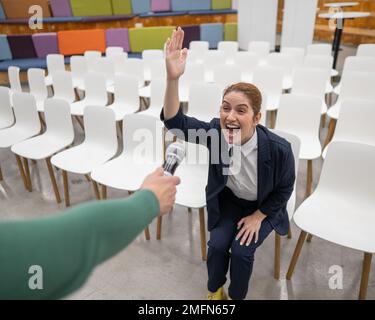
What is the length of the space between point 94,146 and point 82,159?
0.74ft

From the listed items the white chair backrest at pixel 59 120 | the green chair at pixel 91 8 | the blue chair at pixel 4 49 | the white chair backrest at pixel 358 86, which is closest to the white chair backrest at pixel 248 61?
the white chair backrest at pixel 358 86

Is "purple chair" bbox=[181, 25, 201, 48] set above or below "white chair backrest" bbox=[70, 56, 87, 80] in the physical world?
above

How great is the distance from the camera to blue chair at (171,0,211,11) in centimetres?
812

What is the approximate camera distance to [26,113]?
319 cm

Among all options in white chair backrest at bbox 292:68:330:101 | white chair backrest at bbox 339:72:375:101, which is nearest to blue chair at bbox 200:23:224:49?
white chair backrest at bbox 292:68:330:101

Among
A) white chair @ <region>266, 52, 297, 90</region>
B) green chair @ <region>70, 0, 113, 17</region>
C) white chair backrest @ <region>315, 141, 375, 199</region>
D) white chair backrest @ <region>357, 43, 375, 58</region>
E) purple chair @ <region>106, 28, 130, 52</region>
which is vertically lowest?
white chair backrest @ <region>315, 141, 375, 199</region>

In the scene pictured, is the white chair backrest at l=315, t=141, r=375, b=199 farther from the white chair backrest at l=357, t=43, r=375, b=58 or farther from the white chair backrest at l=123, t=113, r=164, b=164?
the white chair backrest at l=357, t=43, r=375, b=58

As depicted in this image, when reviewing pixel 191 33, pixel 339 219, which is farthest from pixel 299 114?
pixel 191 33

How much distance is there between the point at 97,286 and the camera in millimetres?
1946

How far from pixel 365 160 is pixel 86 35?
6.65 meters

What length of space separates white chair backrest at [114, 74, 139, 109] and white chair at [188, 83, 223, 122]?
2.80 ft

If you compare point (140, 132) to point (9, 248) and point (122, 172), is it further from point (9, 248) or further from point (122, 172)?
point (9, 248)

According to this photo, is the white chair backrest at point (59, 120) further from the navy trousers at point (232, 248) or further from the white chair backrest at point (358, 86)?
the white chair backrest at point (358, 86)

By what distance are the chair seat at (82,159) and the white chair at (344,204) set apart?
5.10 feet
